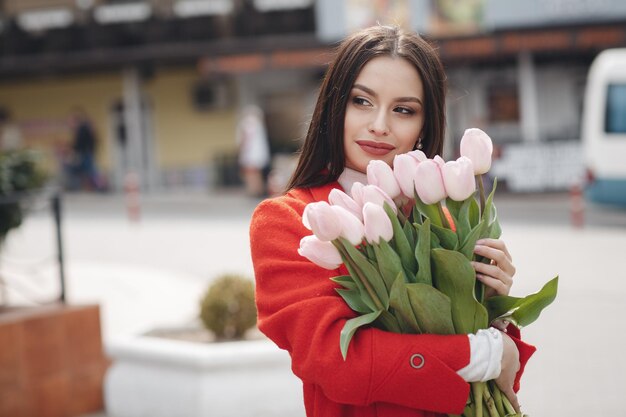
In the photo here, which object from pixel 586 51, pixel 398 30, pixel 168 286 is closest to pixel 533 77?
pixel 586 51

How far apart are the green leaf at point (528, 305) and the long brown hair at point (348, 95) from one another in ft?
1.62

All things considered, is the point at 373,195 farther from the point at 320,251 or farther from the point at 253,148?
the point at 253,148

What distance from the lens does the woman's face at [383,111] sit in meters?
2.24

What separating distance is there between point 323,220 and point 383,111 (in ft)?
1.42

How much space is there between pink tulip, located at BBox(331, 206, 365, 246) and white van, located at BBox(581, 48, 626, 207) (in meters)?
13.4

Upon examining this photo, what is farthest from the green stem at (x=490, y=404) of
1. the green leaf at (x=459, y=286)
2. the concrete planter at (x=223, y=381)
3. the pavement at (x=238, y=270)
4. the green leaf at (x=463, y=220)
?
the pavement at (x=238, y=270)

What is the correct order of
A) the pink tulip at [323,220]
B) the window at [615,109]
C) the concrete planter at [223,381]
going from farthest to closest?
the window at [615,109], the concrete planter at [223,381], the pink tulip at [323,220]

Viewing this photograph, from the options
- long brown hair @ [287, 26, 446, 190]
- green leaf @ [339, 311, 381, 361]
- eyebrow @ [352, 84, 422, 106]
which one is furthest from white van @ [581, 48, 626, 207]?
green leaf @ [339, 311, 381, 361]

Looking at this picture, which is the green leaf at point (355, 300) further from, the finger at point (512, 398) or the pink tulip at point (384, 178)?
the finger at point (512, 398)

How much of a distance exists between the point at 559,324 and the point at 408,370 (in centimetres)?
594

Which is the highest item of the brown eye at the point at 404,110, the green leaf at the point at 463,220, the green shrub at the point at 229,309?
the brown eye at the point at 404,110

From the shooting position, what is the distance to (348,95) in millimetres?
2270

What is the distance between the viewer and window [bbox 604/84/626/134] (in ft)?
48.5

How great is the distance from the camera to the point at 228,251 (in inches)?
484
